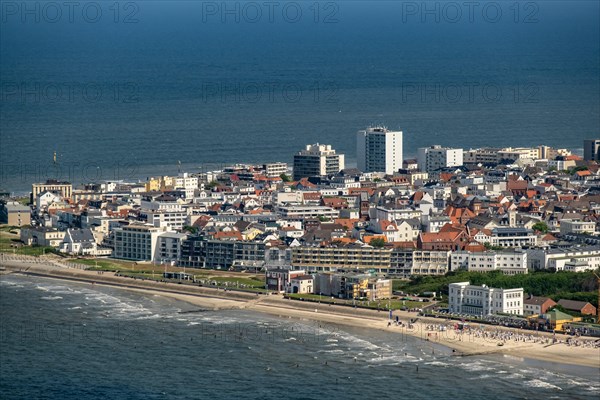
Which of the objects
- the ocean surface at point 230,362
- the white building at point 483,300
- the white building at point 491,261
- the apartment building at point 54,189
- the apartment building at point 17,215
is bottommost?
the ocean surface at point 230,362

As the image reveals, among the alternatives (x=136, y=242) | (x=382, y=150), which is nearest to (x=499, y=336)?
(x=136, y=242)

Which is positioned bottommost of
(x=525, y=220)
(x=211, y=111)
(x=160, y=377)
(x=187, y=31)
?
(x=160, y=377)

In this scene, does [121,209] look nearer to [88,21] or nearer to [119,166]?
[119,166]

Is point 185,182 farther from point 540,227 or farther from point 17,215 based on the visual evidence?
point 540,227

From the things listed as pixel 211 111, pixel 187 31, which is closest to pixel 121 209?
pixel 211 111

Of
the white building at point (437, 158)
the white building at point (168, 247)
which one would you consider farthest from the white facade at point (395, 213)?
the white building at point (437, 158)

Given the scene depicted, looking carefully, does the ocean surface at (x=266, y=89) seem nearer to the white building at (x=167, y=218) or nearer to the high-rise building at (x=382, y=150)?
the high-rise building at (x=382, y=150)
